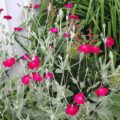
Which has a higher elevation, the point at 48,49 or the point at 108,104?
the point at 48,49

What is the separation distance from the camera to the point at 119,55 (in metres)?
2.87

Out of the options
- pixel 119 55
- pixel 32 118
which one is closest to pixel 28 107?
pixel 32 118

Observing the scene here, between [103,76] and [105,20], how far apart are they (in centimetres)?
112

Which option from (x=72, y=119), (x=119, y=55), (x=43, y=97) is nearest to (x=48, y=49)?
(x=43, y=97)

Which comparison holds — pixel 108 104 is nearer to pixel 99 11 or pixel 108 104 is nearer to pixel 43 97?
pixel 43 97

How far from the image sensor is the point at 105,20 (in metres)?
3.05

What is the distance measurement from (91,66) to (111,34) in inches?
21.6

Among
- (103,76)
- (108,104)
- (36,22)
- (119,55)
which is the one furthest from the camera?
(36,22)

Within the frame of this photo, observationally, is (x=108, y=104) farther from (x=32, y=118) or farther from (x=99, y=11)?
(x=99, y=11)

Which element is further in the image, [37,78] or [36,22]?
[36,22]

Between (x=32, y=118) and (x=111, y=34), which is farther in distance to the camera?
(x=111, y=34)

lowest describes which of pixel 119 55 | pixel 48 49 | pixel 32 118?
pixel 32 118

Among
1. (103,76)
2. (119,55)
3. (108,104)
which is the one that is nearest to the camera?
(103,76)

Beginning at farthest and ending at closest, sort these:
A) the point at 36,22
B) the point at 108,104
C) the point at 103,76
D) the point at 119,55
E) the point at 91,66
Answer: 1. the point at 36,22
2. the point at 119,55
3. the point at 91,66
4. the point at 108,104
5. the point at 103,76
